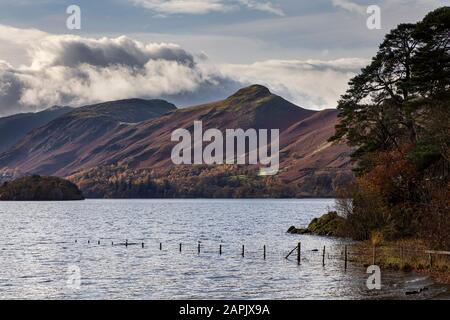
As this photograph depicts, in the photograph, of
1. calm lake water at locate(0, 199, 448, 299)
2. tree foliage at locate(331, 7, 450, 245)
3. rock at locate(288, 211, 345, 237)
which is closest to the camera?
calm lake water at locate(0, 199, 448, 299)

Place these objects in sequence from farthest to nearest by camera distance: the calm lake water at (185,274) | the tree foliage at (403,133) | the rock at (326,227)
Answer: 1. the rock at (326,227)
2. the tree foliage at (403,133)
3. the calm lake water at (185,274)

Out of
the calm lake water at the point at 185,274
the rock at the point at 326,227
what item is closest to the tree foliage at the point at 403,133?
the calm lake water at the point at 185,274

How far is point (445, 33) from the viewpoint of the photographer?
68438mm

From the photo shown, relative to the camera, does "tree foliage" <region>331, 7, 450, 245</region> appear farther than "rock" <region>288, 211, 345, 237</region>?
No

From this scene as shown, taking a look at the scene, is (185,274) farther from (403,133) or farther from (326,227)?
(326,227)

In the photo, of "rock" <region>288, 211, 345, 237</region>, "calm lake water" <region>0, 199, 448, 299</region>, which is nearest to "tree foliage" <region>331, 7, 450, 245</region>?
"calm lake water" <region>0, 199, 448, 299</region>

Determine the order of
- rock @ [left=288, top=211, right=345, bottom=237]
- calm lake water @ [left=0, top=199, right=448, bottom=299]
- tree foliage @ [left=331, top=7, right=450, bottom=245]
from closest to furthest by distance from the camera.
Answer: calm lake water @ [left=0, top=199, right=448, bottom=299], tree foliage @ [left=331, top=7, right=450, bottom=245], rock @ [left=288, top=211, right=345, bottom=237]

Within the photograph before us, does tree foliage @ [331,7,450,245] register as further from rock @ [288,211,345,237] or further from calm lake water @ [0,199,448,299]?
rock @ [288,211,345,237]

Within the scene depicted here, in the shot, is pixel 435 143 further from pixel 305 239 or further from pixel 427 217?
pixel 305 239

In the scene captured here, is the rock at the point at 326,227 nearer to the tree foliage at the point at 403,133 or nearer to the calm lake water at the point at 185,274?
the calm lake water at the point at 185,274

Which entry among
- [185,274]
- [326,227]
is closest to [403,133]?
[326,227]

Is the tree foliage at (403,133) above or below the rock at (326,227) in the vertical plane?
above

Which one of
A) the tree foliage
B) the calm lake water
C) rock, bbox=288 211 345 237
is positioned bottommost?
the calm lake water
